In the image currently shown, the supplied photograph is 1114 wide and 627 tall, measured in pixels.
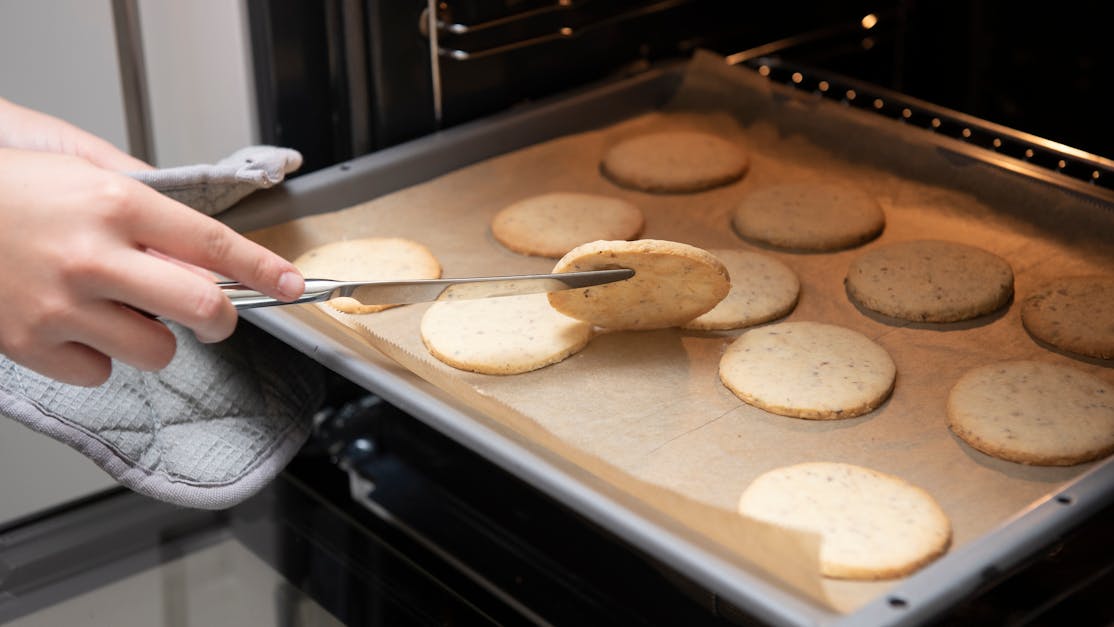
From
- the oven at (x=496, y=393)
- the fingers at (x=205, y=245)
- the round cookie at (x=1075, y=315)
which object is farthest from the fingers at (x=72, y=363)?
the round cookie at (x=1075, y=315)

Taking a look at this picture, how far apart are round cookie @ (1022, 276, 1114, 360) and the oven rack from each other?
119 mm

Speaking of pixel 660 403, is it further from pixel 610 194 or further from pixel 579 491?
pixel 610 194

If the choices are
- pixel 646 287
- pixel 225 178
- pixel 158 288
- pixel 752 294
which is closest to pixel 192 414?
pixel 225 178

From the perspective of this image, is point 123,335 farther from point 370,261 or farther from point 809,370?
point 809,370

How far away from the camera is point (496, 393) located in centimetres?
120

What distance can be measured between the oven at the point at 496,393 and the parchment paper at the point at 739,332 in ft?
0.04

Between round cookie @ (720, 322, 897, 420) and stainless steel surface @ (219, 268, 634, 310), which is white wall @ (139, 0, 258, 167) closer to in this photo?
stainless steel surface @ (219, 268, 634, 310)

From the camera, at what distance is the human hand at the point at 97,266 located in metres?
0.92

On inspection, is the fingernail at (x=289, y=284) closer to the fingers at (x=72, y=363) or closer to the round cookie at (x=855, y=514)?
the fingers at (x=72, y=363)

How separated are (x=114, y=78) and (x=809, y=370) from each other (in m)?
0.87

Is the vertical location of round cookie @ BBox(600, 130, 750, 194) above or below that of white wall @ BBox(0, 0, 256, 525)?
below

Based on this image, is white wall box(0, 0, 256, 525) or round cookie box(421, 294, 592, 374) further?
white wall box(0, 0, 256, 525)

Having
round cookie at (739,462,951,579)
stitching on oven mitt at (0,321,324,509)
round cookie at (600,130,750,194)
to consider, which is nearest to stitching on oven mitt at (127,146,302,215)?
stitching on oven mitt at (0,321,324,509)

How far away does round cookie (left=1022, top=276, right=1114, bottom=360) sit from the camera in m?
1.24
